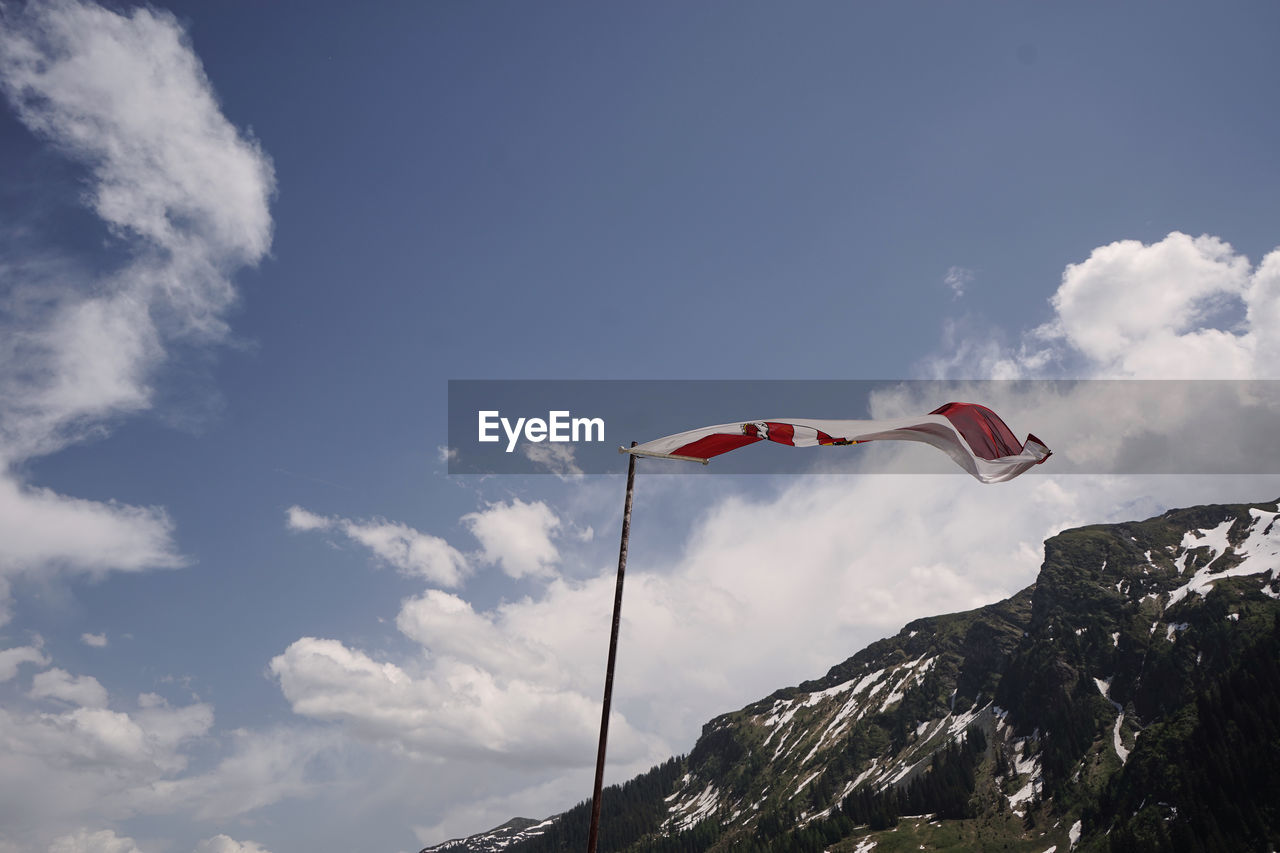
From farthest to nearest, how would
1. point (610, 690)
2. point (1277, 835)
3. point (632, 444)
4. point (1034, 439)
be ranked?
point (1277, 835) → point (1034, 439) → point (632, 444) → point (610, 690)

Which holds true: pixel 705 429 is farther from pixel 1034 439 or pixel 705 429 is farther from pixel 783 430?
pixel 1034 439

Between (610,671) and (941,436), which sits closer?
(610,671)

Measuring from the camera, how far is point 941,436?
30.9 m

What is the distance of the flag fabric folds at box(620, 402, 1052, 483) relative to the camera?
2900 centimetres

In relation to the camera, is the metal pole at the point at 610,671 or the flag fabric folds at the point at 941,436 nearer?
the metal pole at the point at 610,671

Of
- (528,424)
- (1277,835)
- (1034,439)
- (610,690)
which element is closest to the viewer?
(610,690)

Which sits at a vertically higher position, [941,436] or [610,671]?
[941,436]

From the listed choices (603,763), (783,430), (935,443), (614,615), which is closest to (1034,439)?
(935,443)

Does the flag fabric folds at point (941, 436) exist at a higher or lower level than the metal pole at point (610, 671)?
higher

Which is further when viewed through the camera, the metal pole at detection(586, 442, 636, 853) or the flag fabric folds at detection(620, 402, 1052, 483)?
the flag fabric folds at detection(620, 402, 1052, 483)

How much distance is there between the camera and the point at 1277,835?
199 m

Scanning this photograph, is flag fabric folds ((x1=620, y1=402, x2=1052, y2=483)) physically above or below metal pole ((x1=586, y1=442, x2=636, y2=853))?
above

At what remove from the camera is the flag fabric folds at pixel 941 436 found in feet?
95.1

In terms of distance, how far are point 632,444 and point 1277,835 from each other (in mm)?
252121
